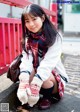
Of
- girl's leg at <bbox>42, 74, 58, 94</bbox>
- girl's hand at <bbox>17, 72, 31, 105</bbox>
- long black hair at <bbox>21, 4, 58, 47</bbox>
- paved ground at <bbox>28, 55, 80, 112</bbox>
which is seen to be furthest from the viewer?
paved ground at <bbox>28, 55, 80, 112</bbox>

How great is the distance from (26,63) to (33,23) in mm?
342

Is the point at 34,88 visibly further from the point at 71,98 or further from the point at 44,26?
the point at 71,98

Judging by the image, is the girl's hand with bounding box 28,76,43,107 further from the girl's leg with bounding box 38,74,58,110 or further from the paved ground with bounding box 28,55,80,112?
the paved ground with bounding box 28,55,80,112

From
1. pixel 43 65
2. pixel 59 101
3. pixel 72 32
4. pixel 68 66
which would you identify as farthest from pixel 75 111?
pixel 72 32

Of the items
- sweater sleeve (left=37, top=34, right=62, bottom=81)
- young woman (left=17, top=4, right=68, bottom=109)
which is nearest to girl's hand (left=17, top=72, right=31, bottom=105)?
young woman (left=17, top=4, right=68, bottom=109)

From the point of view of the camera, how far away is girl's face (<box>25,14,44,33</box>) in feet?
6.45

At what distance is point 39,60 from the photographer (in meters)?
2.15

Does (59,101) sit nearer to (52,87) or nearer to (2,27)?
(52,87)

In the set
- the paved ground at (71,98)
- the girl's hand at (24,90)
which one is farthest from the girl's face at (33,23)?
the paved ground at (71,98)

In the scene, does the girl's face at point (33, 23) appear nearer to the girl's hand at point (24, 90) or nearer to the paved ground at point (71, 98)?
the girl's hand at point (24, 90)

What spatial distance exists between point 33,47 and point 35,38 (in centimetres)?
8

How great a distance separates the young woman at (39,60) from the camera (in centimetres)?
191

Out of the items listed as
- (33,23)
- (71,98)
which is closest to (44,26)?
(33,23)

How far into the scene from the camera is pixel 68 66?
4.14 metres
